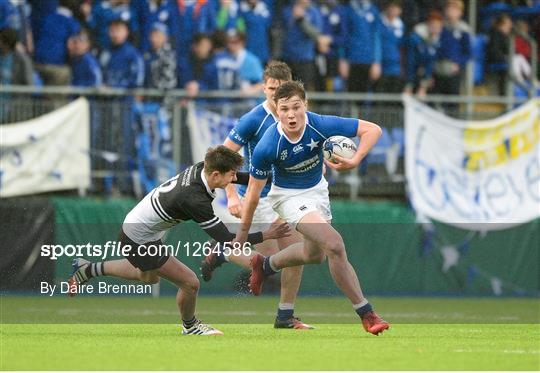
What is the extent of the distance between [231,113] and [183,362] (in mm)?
9923

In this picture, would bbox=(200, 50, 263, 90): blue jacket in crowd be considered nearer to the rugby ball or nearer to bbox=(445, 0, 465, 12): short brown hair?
bbox=(445, 0, 465, 12): short brown hair

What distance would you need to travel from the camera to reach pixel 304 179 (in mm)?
13000

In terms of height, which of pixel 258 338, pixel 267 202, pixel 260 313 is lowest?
pixel 260 313

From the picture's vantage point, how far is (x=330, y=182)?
20.2 meters

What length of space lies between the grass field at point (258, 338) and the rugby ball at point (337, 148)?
1.63 metres

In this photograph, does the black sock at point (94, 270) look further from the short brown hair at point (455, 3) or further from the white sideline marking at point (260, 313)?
the short brown hair at point (455, 3)

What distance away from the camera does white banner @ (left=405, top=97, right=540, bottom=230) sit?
2048 cm

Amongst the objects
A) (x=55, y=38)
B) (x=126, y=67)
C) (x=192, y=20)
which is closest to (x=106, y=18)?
(x=55, y=38)

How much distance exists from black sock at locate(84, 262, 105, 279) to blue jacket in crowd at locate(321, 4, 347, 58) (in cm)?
847

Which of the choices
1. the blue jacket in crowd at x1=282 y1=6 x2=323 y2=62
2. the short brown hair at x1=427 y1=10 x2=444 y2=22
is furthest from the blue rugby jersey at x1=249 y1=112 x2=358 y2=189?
the short brown hair at x1=427 y1=10 x2=444 y2=22

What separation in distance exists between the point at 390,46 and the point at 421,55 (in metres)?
0.69

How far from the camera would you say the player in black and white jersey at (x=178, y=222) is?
484 inches

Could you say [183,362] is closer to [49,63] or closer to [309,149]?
[309,149]

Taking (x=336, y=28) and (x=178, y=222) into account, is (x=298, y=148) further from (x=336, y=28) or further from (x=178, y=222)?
(x=336, y=28)
